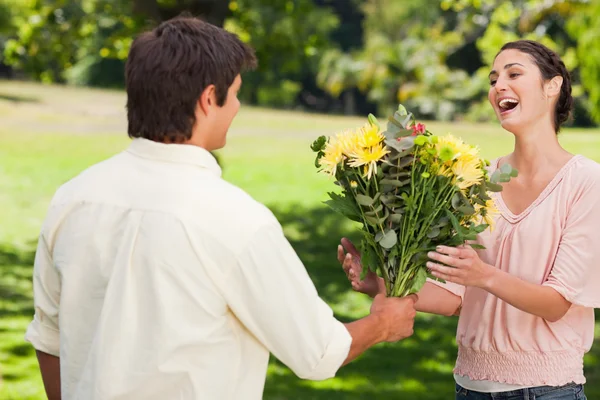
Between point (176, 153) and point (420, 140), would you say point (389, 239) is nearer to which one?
point (420, 140)

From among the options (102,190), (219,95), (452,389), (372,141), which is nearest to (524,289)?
(372,141)

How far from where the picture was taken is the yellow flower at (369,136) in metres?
2.62

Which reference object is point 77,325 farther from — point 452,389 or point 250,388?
point 452,389

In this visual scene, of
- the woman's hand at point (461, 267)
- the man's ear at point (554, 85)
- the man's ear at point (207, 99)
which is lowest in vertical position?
the woman's hand at point (461, 267)

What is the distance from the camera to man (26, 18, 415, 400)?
2088mm

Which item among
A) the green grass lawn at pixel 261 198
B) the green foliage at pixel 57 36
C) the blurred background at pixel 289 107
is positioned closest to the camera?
the green grass lawn at pixel 261 198

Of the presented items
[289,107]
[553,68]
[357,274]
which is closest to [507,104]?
[553,68]

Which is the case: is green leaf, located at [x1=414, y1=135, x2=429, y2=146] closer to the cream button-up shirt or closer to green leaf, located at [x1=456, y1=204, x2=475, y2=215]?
green leaf, located at [x1=456, y1=204, x2=475, y2=215]

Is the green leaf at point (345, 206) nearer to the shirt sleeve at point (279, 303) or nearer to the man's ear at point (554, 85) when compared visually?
the shirt sleeve at point (279, 303)

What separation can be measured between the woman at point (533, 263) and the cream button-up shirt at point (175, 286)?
62 cm

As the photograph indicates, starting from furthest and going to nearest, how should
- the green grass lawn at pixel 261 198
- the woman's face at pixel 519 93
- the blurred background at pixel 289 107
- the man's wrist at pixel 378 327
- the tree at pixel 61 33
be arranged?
the tree at pixel 61 33, the blurred background at pixel 289 107, the green grass lawn at pixel 261 198, the woman's face at pixel 519 93, the man's wrist at pixel 378 327

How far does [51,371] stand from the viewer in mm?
2535

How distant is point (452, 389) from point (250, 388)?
5.08m

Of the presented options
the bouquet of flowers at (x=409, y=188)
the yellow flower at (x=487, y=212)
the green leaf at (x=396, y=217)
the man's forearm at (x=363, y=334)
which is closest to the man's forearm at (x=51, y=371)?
the man's forearm at (x=363, y=334)
